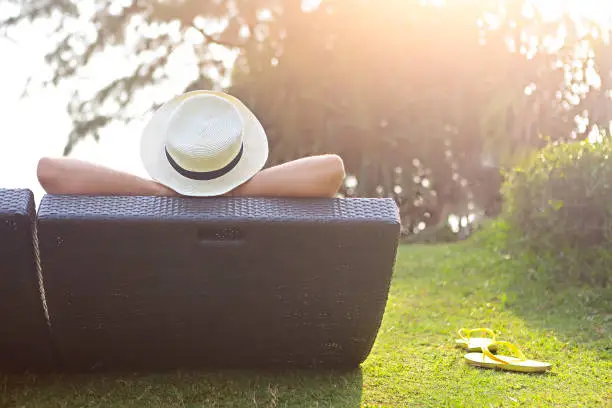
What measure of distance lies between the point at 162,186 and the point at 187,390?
710 mm

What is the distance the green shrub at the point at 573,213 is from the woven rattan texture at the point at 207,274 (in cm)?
263

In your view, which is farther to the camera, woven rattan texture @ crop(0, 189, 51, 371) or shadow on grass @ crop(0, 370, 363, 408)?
shadow on grass @ crop(0, 370, 363, 408)

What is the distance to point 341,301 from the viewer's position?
8.05 feet

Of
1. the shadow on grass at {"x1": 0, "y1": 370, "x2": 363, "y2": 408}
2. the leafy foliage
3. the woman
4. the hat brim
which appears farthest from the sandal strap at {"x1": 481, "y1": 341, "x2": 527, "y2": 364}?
the leafy foliage

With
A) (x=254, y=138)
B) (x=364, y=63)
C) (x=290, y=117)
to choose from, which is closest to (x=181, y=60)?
(x=290, y=117)

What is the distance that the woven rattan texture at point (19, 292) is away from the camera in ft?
7.06

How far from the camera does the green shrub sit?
4.66m

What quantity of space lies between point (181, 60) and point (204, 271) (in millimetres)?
9042

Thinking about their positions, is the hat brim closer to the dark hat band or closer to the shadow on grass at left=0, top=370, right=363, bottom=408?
the dark hat band

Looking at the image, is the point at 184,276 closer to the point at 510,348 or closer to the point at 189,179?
the point at 189,179

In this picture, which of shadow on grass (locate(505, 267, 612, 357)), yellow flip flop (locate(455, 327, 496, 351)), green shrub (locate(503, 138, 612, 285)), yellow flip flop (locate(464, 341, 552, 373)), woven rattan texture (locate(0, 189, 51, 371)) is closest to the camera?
woven rattan texture (locate(0, 189, 51, 371))

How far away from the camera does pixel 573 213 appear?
15.8 feet

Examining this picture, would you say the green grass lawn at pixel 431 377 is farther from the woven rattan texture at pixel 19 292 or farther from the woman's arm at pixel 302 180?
the woman's arm at pixel 302 180

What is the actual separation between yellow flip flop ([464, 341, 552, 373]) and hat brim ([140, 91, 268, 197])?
1289mm
